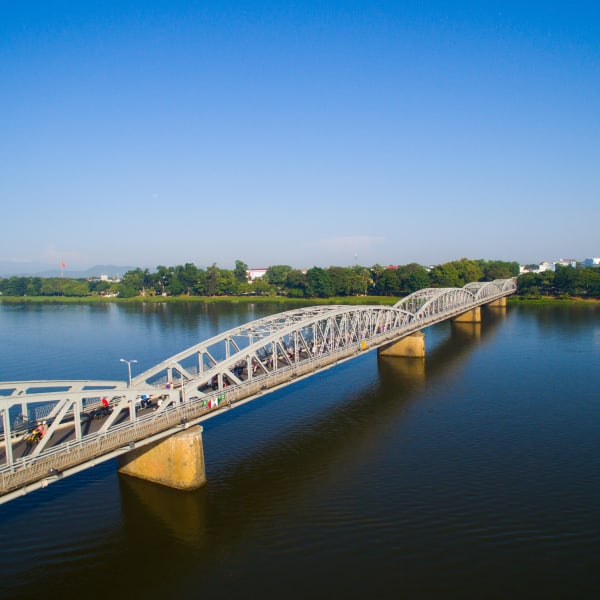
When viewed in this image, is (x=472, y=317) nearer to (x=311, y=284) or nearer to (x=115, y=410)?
(x=311, y=284)

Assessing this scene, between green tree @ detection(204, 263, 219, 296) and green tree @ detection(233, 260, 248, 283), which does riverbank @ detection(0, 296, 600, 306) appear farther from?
green tree @ detection(233, 260, 248, 283)

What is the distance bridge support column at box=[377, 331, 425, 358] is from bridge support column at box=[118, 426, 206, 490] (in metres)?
32.1

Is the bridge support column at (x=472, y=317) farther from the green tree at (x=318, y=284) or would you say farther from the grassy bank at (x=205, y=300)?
the green tree at (x=318, y=284)

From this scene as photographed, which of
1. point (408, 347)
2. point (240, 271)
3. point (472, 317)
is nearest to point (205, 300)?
point (240, 271)

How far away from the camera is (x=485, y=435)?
28.5 metres

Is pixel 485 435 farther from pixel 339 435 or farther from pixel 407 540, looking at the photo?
pixel 407 540

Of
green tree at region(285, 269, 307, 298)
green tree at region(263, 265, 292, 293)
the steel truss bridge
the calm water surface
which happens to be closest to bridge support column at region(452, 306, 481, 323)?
the calm water surface

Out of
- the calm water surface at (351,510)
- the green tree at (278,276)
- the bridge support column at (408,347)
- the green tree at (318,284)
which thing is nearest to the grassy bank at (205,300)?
the green tree at (318,284)

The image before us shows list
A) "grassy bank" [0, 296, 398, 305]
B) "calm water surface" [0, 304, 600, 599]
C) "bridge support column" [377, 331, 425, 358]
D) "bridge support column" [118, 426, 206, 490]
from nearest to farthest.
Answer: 1. "calm water surface" [0, 304, 600, 599]
2. "bridge support column" [118, 426, 206, 490]
3. "bridge support column" [377, 331, 425, 358]
4. "grassy bank" [0, 296, 398, 305]

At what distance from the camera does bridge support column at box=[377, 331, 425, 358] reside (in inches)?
1989

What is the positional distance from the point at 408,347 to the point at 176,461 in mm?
33683

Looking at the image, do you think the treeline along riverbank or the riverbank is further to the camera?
the treeline along riverbank

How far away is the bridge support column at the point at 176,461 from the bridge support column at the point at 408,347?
32.1m

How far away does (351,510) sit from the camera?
20.6 m
